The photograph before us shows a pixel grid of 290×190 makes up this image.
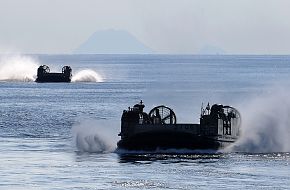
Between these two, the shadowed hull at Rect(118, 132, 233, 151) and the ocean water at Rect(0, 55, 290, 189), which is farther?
the shadowed hull at Rect(118, 132, 233, 151)

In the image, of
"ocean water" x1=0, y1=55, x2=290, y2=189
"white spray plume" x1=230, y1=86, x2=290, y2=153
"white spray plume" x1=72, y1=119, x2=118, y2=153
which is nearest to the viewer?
"ocean water" x1=0, y1=55, x2=290, y2=189

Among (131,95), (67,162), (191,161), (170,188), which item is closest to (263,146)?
(191,161)

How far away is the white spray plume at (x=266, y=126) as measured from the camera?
81.8 meters

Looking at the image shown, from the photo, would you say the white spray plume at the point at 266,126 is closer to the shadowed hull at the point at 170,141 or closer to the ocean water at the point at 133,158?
the ocean water at the point at 133,158

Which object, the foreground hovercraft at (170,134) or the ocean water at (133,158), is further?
the foreground hovercraft at (170,134)

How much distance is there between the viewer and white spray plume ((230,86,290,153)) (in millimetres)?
81812

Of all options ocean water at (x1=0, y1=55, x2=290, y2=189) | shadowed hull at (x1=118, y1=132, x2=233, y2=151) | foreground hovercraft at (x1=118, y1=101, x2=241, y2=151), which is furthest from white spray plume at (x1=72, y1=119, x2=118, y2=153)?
shadowed hull at (x1=118, y1=132, x2=233, y2=151)

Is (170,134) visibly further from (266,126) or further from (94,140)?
(266,126)

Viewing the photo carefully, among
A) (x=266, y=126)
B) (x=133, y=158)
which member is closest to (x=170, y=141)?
(x=133, y=158)

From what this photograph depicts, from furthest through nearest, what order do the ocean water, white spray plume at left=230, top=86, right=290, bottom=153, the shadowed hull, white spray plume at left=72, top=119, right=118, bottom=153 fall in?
white spray plume at left=72, top=119, right=118, bottom=153
white spray plume at left=230, top=86, right=290, bottom=153
the shadowed hull
the ocean water

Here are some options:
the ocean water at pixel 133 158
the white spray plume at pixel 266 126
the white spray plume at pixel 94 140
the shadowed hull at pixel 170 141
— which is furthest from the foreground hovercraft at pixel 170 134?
the white spray plume at pixel 94 140

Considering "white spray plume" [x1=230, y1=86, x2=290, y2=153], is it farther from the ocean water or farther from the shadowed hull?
the shadowed hull

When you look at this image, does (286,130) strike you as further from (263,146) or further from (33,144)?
(33,144)

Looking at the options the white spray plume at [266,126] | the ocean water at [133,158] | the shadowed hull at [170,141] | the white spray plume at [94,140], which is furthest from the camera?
the white spray plume at [94,140]
